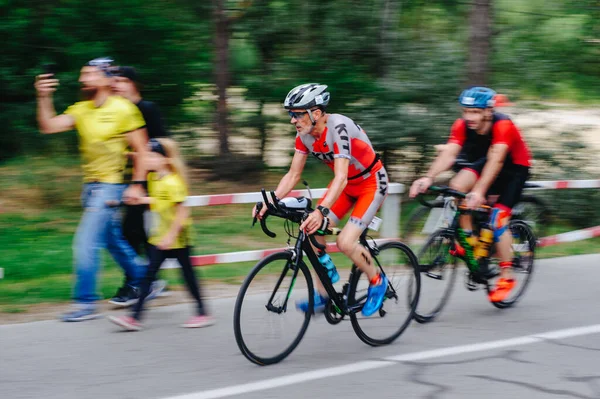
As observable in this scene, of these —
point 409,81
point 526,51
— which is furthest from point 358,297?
point 526,51

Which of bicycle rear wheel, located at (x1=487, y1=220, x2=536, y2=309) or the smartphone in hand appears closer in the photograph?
bicycle rear wheel, located at (x1=487, y1=220, x2=536, y2=309)

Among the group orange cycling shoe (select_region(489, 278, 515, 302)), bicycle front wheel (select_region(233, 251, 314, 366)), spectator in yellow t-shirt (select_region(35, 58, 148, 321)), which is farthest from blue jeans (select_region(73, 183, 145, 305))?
orange cycling shoe (select_region(489, 278, 515, 302))

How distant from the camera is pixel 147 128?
692 centimetres

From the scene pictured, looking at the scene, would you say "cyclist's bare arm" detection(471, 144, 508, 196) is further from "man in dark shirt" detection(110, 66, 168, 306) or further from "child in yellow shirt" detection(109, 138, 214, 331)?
"man in dark shirt" detection(110, 66, 168, 306)

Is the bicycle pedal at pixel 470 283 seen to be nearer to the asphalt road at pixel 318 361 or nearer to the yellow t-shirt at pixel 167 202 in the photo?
the asphalt road at pixel 318 361

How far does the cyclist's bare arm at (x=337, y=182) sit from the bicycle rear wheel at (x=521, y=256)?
2.46 metres

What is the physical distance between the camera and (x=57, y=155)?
38.9 feet

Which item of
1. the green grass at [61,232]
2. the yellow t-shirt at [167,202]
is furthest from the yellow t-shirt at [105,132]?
the green grass at [61,232]

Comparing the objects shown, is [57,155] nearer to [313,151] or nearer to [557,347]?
[313,151]

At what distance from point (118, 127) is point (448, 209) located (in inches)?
110

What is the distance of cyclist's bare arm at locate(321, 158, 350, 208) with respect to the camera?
5492 mm

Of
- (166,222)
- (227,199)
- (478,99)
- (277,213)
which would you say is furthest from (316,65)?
(277,213)

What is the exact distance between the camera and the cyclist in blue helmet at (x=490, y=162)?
6863 millimetres

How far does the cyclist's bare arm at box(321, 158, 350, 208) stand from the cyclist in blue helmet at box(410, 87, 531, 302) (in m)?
1.45
